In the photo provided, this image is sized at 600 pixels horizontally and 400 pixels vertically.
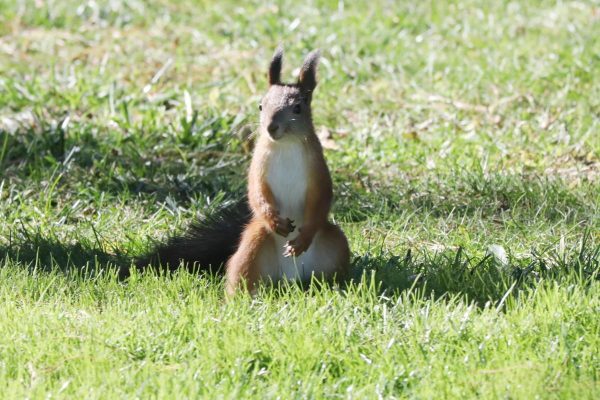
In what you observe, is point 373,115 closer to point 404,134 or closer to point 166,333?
point 404,134

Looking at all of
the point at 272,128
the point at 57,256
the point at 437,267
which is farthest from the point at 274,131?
the point at 57,256

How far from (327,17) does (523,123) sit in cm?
239

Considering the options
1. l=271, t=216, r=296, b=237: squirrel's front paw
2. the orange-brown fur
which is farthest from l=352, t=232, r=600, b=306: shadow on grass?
l=271, t=216, r=296, b=237: squirrel's front paw

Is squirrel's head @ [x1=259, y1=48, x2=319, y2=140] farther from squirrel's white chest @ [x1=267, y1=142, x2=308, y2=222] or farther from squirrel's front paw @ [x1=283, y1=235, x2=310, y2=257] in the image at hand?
squirrel's front paw @ [x1=283, y1=235, x2=310, y2=257]

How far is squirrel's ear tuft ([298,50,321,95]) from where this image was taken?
395 cm

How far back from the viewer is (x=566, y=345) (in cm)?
328

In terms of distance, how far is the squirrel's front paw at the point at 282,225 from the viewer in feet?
12.7

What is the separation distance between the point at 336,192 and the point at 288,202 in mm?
1467

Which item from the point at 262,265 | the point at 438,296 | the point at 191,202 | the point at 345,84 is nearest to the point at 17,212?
the point at 191,202

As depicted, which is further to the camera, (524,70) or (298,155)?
(524,70)

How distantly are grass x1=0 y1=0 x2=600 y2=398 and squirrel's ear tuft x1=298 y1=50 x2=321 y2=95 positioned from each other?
0.74 m

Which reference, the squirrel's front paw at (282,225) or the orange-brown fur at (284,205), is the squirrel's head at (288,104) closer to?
the orange-brown fur at (284,205)

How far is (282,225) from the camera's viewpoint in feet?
12.7

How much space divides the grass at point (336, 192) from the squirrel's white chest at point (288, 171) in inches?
14.0
